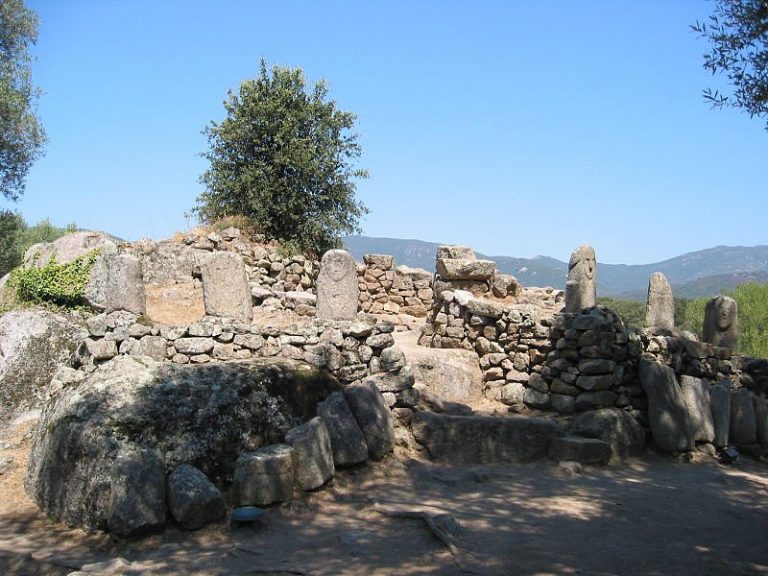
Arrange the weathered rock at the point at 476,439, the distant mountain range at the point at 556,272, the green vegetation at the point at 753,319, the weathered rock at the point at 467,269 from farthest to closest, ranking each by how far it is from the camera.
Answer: the distant mountain range at the point at 556,272, the green vegetation at the point at 753,319, the weathered rock at the point at 467,269, the weathered rock at the point at 476,439

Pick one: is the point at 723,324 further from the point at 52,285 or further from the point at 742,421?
the point at 52,285

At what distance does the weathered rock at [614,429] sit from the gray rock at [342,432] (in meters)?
3.91

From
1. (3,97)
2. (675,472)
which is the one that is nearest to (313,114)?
(3,97)

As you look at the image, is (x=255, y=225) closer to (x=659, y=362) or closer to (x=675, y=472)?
(x=659, y=362)

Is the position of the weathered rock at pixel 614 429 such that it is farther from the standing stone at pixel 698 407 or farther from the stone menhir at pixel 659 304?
the stone menhir at pixel 659 304

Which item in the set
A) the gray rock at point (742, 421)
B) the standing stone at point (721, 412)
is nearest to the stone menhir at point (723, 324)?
the gray rock at point (742, 421)

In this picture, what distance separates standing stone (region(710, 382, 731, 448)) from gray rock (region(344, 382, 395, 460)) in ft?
21.0

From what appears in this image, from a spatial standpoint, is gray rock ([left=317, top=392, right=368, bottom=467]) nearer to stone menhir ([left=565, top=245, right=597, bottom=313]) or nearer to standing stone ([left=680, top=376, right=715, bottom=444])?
standing stone ([left=680, top=376, right=715, bottom=444])

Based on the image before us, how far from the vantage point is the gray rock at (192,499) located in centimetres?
736

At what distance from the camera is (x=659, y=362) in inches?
535

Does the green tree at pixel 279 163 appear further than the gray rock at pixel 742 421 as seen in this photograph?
Yes

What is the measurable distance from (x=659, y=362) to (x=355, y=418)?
22.8 feet

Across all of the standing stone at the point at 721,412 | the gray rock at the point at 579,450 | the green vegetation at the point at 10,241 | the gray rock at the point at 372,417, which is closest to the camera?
the gray rock at the point at 372,417

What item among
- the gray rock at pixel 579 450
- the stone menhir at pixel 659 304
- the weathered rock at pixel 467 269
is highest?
the weathered rock at pixel 467 269
